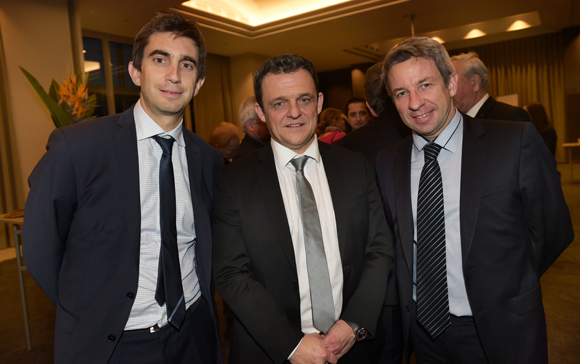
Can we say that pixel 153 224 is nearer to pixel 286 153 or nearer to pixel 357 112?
pixel 286 153

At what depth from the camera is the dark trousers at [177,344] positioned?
1.39 m

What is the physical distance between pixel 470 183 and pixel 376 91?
3.49 ft

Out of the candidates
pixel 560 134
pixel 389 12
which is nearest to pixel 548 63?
pixel 560 134

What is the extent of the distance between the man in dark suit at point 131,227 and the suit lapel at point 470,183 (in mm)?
1006

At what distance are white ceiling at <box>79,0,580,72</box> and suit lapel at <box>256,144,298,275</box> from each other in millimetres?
5998

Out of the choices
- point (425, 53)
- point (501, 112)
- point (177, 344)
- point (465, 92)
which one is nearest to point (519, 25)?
point (465, 92)

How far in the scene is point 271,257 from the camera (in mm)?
1472

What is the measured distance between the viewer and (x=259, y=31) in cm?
880

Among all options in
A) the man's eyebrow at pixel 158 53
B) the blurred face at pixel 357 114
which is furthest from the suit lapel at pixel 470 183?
the blurred face at pixel 357 114

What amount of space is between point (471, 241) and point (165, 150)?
4.01ft

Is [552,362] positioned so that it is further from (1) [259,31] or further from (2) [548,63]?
(2) [548,63]

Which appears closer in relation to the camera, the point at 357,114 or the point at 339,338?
the point at 339,338

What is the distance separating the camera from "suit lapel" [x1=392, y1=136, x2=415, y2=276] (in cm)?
162

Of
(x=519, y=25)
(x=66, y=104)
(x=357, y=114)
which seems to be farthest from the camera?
(x=519, y=25)
